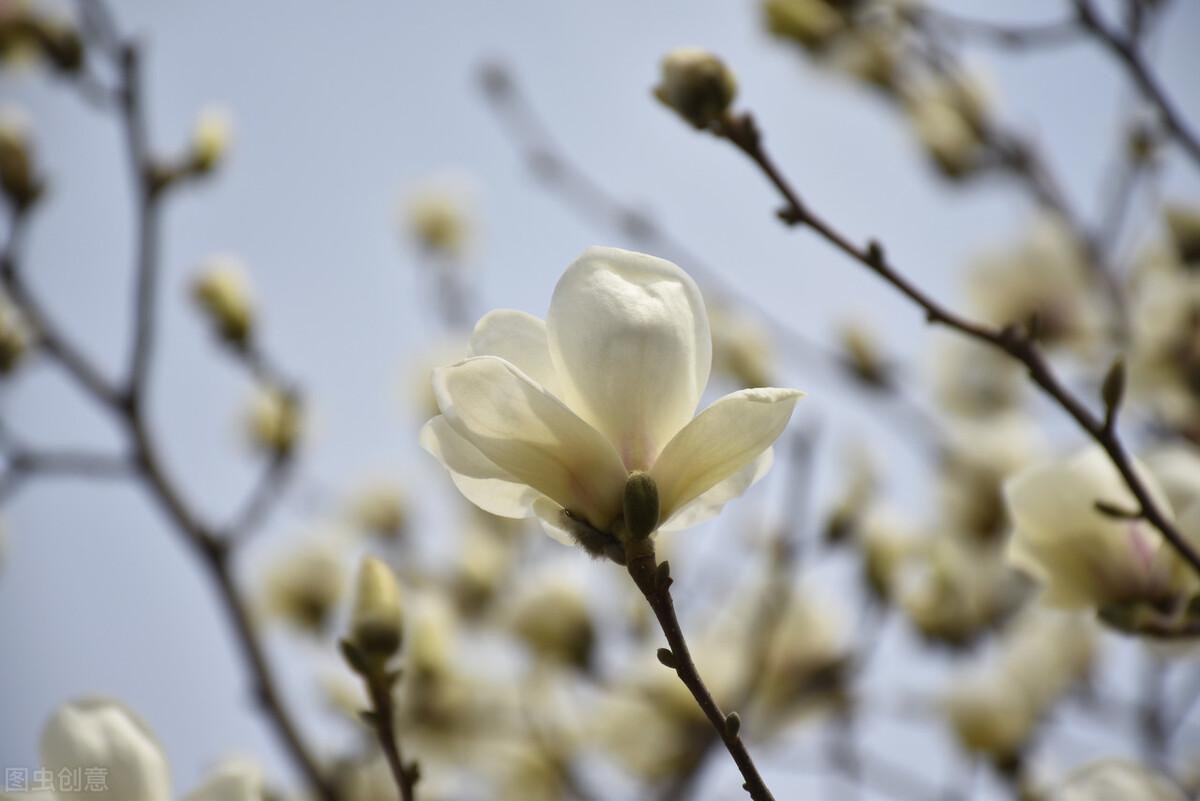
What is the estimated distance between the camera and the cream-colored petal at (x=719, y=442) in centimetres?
56

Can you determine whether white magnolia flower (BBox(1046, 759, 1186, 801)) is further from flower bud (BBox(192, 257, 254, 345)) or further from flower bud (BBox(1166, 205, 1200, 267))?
flower bud (BBox(192, 257, 254, 345))

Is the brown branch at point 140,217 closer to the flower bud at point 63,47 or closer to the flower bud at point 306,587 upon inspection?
the flower bud at point 63,47

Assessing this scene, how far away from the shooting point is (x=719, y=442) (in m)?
0.59

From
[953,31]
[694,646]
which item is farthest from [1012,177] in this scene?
[694,646]

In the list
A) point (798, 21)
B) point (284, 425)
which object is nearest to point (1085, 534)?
point (284, 425)

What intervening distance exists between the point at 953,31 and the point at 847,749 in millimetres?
1223

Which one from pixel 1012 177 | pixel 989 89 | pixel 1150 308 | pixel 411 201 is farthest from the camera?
pixel 411 201

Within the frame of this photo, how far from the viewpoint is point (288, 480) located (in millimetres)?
1667

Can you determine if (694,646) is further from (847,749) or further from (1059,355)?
(1059,355)

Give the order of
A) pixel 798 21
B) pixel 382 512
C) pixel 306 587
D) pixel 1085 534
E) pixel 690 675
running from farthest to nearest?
pixel 382 512, pixel 306 587, pixel 798 21, pixel 1085 534, pixel 690 675

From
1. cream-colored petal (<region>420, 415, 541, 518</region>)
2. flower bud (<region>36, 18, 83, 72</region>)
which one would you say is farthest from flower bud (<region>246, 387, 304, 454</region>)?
cream-colored petal (<region>420, 415, 541, 518</region>)

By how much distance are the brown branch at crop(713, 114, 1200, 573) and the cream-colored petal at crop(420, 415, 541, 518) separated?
32 cm

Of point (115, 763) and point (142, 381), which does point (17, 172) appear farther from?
point (115, 763)

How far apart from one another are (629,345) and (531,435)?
0.26ft
